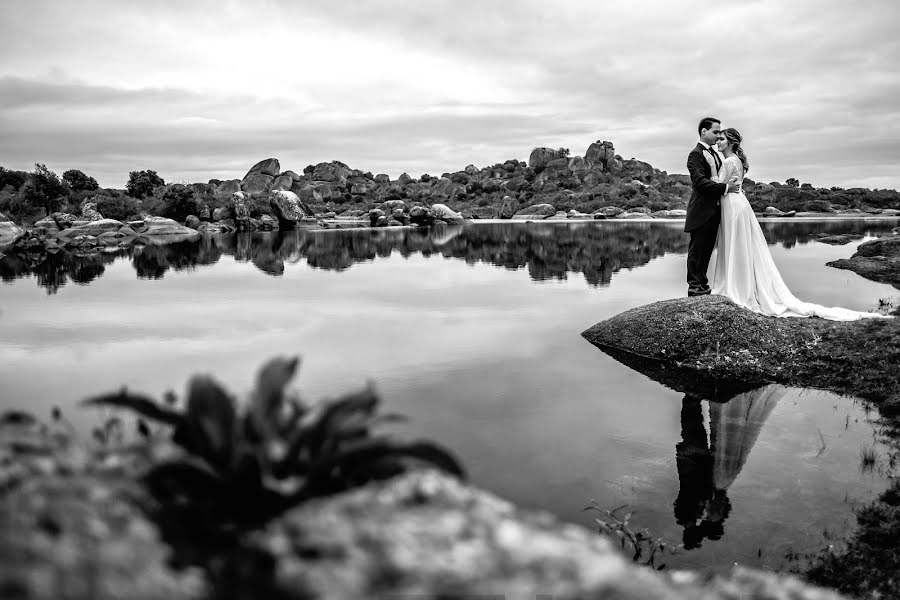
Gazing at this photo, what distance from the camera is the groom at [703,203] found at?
12633 mm

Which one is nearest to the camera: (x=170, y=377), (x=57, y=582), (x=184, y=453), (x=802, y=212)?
(x=57, y=582)

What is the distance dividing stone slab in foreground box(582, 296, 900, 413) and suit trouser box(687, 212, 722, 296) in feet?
5.87

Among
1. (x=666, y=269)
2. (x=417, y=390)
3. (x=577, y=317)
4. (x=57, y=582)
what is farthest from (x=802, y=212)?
(x=57, y=582)

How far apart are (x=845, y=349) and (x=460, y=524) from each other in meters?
9.30

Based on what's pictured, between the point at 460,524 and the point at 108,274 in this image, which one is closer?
the point at 460,524

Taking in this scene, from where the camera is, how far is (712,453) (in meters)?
6.41

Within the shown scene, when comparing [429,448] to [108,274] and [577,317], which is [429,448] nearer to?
[577,317]

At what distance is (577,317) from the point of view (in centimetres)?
1379

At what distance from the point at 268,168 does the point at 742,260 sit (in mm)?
131777

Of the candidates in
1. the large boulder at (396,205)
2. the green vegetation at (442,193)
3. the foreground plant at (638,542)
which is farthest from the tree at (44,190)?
the foreground plant at (638,542)

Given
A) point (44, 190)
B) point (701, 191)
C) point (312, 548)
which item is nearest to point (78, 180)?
point (44, 190)

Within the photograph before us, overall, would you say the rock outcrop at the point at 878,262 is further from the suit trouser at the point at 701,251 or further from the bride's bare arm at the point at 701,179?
the bride's bare arm at the point at 701,179

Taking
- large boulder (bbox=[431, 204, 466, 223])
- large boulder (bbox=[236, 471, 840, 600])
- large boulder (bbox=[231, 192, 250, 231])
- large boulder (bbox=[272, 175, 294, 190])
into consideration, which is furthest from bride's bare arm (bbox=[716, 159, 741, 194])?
large boulder (bbox=[272, 175, 294, 190])

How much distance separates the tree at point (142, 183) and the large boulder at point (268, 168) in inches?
2513
